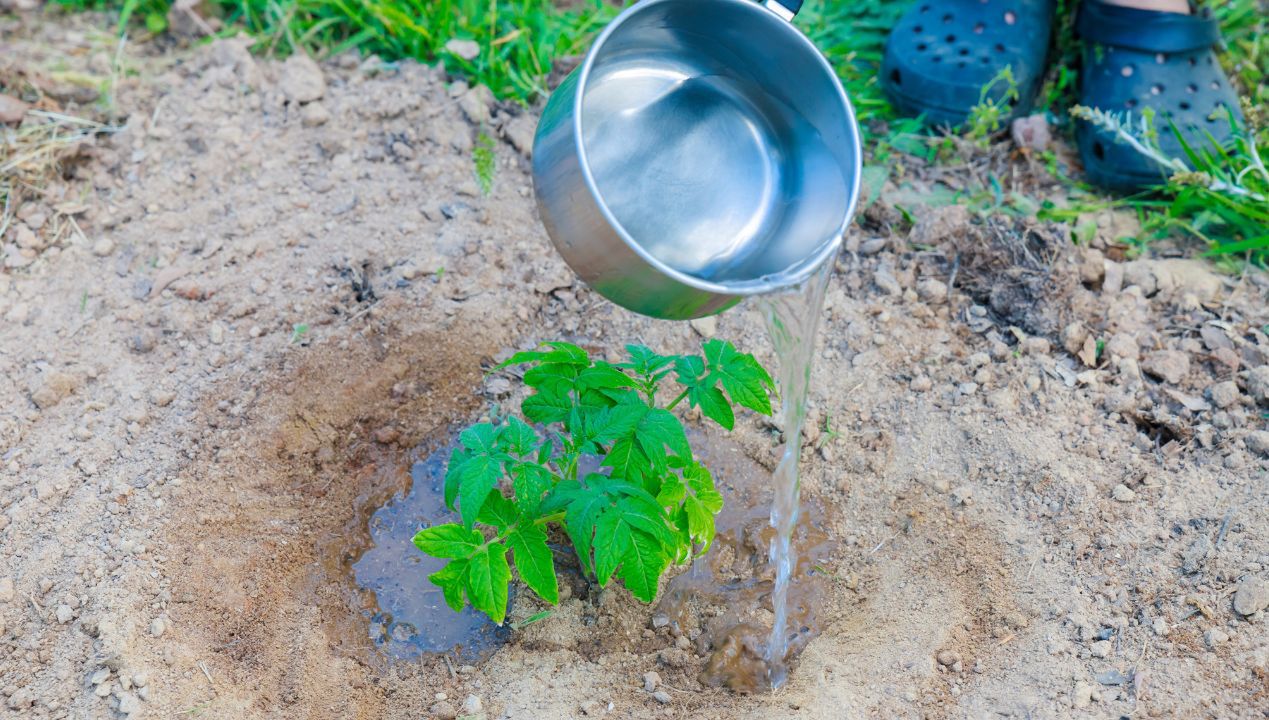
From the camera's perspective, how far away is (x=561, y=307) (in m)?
2.53

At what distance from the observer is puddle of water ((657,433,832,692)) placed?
209 centimetres

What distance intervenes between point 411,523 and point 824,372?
3.17ft

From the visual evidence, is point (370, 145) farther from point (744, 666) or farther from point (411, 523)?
point (744, 666)

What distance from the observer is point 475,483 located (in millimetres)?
1720

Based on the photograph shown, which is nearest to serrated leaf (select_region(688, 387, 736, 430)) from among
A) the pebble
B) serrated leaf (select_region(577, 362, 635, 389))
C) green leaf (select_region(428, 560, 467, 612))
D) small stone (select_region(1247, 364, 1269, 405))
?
serrated leaf (select_region(577, 362, 635, 389))

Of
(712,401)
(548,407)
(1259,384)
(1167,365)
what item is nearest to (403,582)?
(548,407)

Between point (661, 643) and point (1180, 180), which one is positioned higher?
point (1180, 180)

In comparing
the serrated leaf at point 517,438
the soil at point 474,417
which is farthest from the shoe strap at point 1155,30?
the serrated leaf at point 517,438

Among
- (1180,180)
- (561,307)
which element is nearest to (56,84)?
(561,307)

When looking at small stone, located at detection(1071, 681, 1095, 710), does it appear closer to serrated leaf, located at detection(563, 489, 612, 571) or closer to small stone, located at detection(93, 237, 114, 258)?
serrated leaf, located at detection(563, 489, 612, 571)

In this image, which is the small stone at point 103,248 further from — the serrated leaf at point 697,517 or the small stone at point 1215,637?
the small stone at point 1215,637

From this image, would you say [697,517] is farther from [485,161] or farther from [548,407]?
[485,161]

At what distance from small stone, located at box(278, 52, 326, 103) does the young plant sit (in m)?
1.37

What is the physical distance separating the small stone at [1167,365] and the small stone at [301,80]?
2.13 meters
